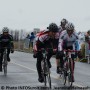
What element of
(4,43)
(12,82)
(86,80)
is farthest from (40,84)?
(4,43)

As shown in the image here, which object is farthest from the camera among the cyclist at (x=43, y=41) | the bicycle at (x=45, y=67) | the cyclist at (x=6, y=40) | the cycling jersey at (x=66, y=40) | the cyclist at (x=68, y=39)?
the cyclist at (x=6, y=40)

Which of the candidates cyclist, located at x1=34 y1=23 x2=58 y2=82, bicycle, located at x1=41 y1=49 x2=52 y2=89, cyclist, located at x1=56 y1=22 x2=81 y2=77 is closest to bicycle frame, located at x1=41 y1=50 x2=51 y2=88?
bicycle, located at x1=41 y1=49 x2=52 y2=89

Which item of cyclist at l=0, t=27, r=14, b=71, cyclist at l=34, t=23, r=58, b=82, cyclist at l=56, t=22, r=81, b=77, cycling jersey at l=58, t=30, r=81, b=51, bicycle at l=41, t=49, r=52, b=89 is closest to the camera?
cyclist at l=34, t=23, r=58, b=82

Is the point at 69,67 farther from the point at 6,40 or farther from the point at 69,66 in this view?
the point at 6,40

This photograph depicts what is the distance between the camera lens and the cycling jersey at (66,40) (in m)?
13.4

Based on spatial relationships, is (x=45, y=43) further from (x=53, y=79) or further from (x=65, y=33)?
(x=53, y=79)

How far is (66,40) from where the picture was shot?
13.6 meters

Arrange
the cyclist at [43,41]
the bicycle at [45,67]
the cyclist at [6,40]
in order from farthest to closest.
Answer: the cyclist at [6,40] → the bicycle at [45,67] → the cyclist at [43,41]

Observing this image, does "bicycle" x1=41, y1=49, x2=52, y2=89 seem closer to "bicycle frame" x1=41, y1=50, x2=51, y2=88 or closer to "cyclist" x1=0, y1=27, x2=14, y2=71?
"bicycle frame" x1=41, y1=50, x2=51, y2=88

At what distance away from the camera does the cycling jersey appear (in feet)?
43.9

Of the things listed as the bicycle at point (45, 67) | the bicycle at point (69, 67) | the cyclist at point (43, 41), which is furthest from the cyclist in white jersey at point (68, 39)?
the bicycle at point (45, 67)

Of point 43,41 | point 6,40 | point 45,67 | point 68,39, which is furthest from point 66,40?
point 6,40

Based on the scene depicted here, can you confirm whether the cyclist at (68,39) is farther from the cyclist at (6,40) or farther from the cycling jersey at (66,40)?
the cyclist at (6,40)

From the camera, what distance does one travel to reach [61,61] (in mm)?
14438
